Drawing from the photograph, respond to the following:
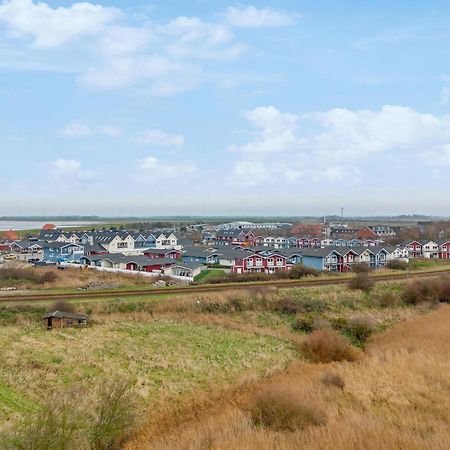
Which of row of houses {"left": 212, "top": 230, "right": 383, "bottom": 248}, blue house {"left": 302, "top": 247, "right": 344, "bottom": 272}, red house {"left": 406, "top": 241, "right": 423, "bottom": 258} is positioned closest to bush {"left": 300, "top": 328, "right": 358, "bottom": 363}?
blue house {"left": 302, "top": 247, "right": 344, "bottom": 272}

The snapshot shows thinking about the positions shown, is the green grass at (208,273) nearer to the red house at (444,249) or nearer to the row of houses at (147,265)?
the row of houses at (147,265)

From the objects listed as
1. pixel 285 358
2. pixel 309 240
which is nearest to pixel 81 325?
pixel 285 358

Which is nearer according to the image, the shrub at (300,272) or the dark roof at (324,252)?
the shrub at (300,272)

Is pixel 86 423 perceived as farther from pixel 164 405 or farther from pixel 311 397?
pixel 311 397

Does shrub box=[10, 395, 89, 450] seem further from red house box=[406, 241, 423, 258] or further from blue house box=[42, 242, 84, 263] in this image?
red house box=[406, 241, 423, 258]

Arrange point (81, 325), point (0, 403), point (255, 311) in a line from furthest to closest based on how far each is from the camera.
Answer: point (255, 311) → point (81, 325) → point (0, 403)

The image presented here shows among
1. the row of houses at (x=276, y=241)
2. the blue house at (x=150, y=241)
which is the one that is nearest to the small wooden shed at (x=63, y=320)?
the blue house at (x=150, y=241)
